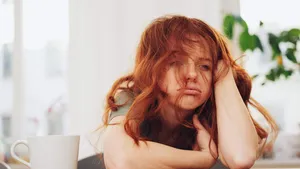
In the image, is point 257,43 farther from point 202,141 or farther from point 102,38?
point 202,141

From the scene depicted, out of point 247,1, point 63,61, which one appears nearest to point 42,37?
point 63,61

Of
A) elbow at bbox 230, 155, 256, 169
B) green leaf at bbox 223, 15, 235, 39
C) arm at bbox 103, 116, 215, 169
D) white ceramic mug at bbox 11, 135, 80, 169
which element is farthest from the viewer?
green leaf at bbox 223, 15, 235, 39

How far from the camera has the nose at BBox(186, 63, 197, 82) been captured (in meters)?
1.01

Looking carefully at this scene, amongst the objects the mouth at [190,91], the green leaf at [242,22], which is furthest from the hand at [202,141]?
the green leaf at [242,22]

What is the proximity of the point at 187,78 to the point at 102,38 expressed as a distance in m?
1.60

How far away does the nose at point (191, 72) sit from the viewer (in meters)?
1.01

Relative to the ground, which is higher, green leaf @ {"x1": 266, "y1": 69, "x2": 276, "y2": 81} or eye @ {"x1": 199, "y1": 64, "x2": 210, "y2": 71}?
eye @ {"x1": 199, "y1": 64, "x2": 210, "y2": 71}

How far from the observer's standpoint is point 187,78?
102cm

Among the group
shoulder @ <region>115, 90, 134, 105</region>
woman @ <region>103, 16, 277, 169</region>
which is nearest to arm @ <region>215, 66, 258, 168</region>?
woman @ <region>103, 16, 277, 169</region>

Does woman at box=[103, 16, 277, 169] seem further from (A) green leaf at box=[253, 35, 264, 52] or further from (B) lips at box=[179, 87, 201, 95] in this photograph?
(A) green leaf at box=[253, 35, 264, 52]

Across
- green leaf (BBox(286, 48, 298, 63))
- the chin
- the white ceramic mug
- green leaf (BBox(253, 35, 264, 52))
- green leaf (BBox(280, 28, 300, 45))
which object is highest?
the chin

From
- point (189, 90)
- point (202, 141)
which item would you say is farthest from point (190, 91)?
point (202, 141)

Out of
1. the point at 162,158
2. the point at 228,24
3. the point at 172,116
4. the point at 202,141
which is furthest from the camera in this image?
the point at 228,24

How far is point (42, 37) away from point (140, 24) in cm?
55
